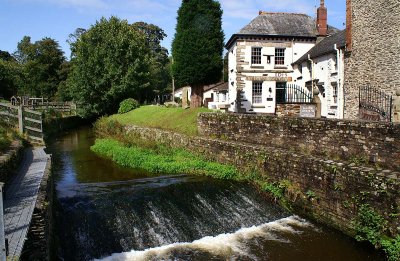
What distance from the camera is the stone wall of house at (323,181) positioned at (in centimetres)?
1014

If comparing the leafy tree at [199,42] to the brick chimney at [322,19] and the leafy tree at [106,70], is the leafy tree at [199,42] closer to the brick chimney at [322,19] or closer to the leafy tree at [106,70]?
the brick chimney at [322,19]

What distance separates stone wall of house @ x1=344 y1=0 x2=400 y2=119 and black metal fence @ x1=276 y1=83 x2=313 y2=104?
17.3 ft

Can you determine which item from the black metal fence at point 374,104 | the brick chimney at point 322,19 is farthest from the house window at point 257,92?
the black metal fence at point 374,104

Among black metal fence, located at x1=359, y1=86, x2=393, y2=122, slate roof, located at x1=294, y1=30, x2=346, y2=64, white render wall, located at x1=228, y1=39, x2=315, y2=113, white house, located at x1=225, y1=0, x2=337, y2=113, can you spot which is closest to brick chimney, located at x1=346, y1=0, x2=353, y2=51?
slate roof, located at x1=294, y1=30, x2=346, y2=64

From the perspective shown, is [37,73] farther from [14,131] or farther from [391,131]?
[391,131]

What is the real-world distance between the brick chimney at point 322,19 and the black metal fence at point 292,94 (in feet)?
16.2

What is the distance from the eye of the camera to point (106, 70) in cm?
3678

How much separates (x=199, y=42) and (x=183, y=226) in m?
17.8

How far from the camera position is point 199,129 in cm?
2072

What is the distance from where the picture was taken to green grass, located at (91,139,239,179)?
1665cm

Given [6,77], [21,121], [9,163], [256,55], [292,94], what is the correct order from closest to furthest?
[9,163]
[21,121]
[292,94]
[256,55]
[6,77]

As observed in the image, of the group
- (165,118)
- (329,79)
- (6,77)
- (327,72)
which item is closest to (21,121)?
(165,118)

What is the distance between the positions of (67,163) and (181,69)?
37.2ft

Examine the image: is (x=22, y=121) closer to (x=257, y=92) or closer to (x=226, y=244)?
(x=226, y=244)
